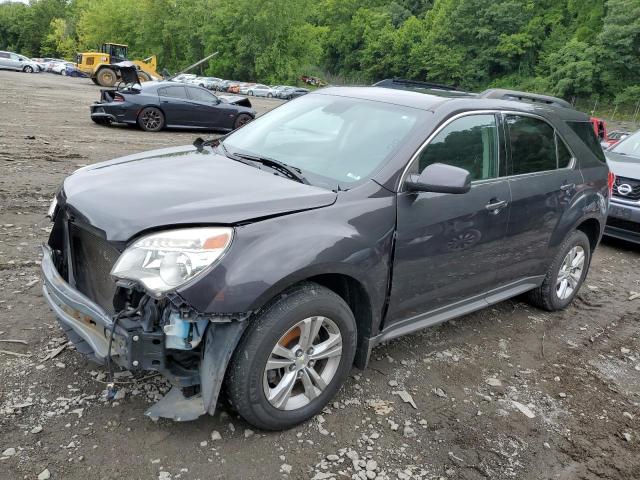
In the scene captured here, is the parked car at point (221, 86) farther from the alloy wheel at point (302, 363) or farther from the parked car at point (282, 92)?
the alloy wheel at point (302, 363)

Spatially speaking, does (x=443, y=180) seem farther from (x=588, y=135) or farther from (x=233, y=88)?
(x=233, y=88)

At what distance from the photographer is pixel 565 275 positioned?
4.93 metres

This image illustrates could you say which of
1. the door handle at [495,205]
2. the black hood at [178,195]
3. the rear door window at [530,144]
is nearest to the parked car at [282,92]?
the rear door window at [530,144]

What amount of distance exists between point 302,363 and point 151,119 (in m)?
12.6

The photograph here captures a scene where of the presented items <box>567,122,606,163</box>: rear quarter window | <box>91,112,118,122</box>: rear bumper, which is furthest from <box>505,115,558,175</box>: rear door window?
<box>91,112,118,122</box>: rear bumper

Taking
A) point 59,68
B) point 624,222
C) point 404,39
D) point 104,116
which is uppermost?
point 404,39

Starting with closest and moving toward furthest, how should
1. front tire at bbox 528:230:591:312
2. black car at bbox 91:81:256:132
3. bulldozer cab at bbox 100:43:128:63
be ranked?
1. front tire at bbox 528:230:591:312
2. black car at bbox 91:81:256:132
3. bulldozer cab at bbox 100:43:128:63

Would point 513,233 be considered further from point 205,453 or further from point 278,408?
point 205,453

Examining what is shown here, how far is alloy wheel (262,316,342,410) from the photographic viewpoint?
110 inches

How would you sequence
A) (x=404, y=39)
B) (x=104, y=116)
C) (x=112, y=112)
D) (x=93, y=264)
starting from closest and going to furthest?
(x=93, y=264) → (x=112, y=112) → (x=104, y=116) → (x=404, y=39)

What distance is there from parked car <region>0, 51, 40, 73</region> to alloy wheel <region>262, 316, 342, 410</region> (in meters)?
53.7

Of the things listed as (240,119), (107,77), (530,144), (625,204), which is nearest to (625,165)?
(625,204)

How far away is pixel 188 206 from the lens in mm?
2680

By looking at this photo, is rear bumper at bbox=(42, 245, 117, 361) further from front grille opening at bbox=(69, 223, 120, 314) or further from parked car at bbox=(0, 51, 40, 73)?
parked car at bbox=(0, 51, 40, 73)
